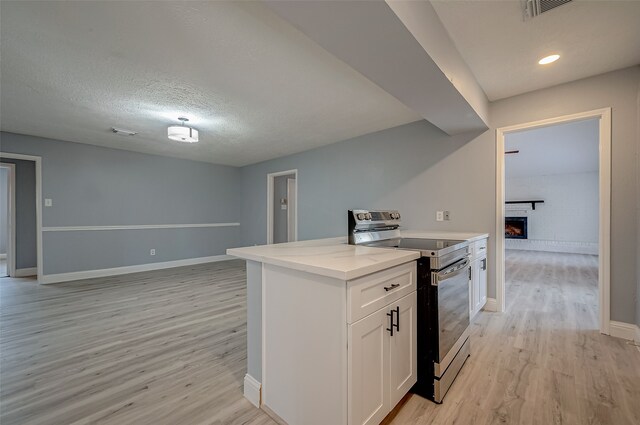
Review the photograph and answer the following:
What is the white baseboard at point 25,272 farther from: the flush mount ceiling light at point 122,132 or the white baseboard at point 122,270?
the flush mount ceiling light at point 122,132

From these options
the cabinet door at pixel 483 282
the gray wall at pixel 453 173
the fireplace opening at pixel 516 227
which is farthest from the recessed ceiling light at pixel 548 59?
the fireplace opening at pixel 516 227

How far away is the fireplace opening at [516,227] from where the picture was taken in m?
8.25

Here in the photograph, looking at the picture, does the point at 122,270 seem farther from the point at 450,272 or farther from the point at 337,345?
the point at 450,272

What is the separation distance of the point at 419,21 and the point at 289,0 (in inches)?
31.2

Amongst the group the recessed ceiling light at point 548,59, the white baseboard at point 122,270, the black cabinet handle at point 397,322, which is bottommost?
the white baseboard at point 122,270

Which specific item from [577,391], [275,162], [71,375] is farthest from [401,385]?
[275,162]

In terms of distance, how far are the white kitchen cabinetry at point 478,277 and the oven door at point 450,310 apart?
2.26ft

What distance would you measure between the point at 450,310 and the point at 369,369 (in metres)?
0.76

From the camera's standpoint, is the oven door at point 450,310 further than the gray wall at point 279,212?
No

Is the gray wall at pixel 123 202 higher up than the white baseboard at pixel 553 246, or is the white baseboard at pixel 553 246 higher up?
the gray wall at pixel 123 202

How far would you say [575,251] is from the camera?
7422mm

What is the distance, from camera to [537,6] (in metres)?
1.63

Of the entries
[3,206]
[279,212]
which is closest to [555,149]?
[279,212]

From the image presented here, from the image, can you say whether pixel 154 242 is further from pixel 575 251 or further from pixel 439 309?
pixel 575 251
